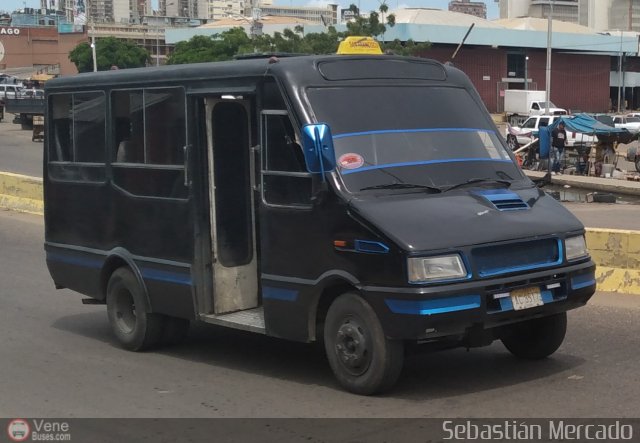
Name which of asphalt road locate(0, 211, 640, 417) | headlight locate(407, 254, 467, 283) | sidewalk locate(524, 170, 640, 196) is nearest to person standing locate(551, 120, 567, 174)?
sidewalk locate(524, 170, 640, 196)

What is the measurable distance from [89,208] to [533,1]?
597ft

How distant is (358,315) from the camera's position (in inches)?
248

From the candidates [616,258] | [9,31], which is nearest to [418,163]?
[616,258]

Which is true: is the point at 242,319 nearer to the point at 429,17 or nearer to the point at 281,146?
the point at 281,146

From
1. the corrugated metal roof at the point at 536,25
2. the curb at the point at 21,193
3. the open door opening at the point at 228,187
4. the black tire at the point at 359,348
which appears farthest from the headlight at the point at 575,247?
the corrugated metal roof at the point at 536,25

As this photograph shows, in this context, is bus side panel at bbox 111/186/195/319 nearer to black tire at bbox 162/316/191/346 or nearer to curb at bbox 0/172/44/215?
black tire at bbox 162/316/191/346

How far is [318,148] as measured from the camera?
6.39m

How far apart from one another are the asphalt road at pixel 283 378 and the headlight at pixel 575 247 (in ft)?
3.01

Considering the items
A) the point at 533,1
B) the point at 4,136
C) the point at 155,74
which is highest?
the point at 533,1

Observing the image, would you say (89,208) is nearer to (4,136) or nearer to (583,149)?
(583,149)

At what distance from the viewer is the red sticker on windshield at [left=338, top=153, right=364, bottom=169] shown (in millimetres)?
6562

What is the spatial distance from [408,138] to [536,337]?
6.32ft

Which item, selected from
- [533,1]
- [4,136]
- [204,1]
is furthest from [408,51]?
[204,1]

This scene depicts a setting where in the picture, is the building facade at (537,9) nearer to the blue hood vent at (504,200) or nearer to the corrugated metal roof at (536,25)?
the corrugated metal roof at (536,25)
